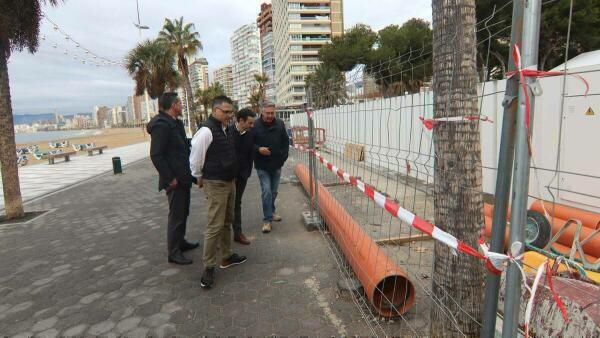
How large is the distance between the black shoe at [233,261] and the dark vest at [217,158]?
1020 mm

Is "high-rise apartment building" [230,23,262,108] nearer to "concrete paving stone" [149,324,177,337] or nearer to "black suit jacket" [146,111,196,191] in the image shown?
"black suit jacket" [146,111,196,191]

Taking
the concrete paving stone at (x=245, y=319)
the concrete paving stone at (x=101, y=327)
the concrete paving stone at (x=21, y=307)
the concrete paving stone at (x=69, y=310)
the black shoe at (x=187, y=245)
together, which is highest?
the black shoe at (x=187, y=245)

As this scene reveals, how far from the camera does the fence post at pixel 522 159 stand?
120 centimetres

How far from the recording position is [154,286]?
3684mm

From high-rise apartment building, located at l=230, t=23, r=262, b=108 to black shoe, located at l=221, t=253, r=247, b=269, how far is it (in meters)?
125

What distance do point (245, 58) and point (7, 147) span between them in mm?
137256

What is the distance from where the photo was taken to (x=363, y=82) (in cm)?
402

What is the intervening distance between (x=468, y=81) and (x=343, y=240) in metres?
2.24

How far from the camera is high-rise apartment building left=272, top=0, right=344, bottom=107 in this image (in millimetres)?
82125

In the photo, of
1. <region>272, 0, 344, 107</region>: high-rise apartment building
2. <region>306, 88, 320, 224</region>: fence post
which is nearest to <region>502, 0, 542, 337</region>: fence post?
<region>306, 88, 320, 224</region>: fence post

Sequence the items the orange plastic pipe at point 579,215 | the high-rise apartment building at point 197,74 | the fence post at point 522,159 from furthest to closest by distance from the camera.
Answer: the high-rise apartment building at point 197,74 < the orange plastic pipe at point 579,215 < the fence post at point 522,159

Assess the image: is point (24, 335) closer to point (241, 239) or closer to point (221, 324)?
point (221, 324)

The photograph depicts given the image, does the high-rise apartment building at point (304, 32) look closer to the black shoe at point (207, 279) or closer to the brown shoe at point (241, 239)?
the brown shoe at point (241, 239)

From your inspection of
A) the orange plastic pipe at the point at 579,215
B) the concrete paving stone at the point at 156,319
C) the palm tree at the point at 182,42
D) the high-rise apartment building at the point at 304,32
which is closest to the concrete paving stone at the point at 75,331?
the concrete paving stone at the point at 156,319
